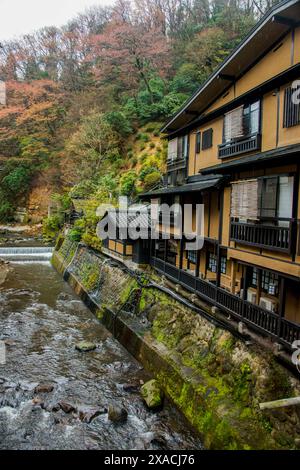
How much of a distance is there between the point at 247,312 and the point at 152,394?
4.68 metres

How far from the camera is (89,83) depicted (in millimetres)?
53000

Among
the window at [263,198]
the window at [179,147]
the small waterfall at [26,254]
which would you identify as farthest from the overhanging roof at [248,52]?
the small waterfall at [26,254]

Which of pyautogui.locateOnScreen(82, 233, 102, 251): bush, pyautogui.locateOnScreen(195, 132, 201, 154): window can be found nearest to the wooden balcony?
pyautogui.locateOnScreen(195, 132, 201, 154): window

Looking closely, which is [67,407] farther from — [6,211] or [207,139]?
[6,211]

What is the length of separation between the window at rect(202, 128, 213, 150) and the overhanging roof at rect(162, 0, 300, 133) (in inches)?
79.0

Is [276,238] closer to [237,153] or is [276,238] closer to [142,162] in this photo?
[237,153]

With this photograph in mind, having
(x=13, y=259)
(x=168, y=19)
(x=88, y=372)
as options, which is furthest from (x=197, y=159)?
(x=168, y=19)

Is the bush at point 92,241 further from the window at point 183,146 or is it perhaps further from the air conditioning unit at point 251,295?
the air conditioning unit at point 251,295

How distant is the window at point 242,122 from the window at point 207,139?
74.3 inches

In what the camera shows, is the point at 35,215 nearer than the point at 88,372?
No

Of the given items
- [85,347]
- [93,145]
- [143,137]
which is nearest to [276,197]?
[85,347]

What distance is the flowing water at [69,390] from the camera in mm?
10047

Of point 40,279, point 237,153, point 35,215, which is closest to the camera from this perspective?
point 237,153

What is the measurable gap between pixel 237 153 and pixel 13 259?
1169 inches
